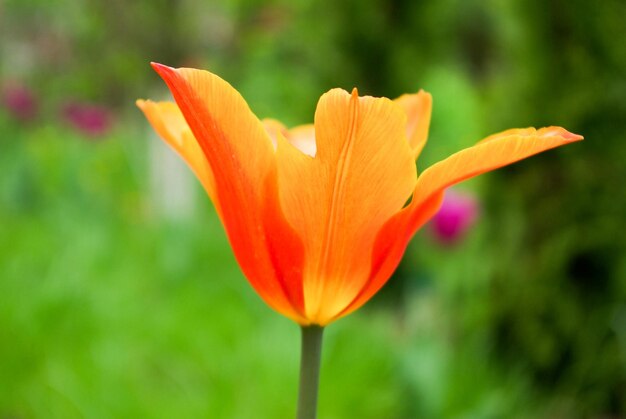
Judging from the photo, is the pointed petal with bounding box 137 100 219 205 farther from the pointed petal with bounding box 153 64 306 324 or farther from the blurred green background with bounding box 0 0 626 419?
the blurred green background with bounding box 0 0 626 419

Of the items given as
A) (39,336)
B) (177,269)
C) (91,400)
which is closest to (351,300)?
(91,400)

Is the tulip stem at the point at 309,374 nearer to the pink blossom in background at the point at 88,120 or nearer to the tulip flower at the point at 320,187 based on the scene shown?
the tulip flower at the point at 320,187

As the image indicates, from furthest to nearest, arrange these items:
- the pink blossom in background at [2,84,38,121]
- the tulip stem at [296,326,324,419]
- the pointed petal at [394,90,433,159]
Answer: the pink blossom in background at [2,84,38,121], the pointed petal at [394,90,433,159], the tulip stem at [296,326,324,419]

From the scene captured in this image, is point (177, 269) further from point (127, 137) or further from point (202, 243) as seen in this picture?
point (127, 137)

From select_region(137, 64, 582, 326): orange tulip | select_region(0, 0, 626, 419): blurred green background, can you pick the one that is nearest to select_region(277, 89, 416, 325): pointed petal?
select_region(137, 64, 582, 326): orange tulip

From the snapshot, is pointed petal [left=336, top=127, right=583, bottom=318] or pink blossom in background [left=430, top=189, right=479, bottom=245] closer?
pointed petal [left=336, top=127, right=583, bottom=318]

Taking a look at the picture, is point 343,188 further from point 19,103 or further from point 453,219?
point 19,103

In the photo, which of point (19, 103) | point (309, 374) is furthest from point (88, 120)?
point (309, 374)

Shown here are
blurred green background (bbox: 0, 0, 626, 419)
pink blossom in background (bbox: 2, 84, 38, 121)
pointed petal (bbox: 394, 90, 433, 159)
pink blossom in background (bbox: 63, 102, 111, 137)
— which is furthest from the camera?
pink blossom in background (bbox: 63, 102, 111, 137)
